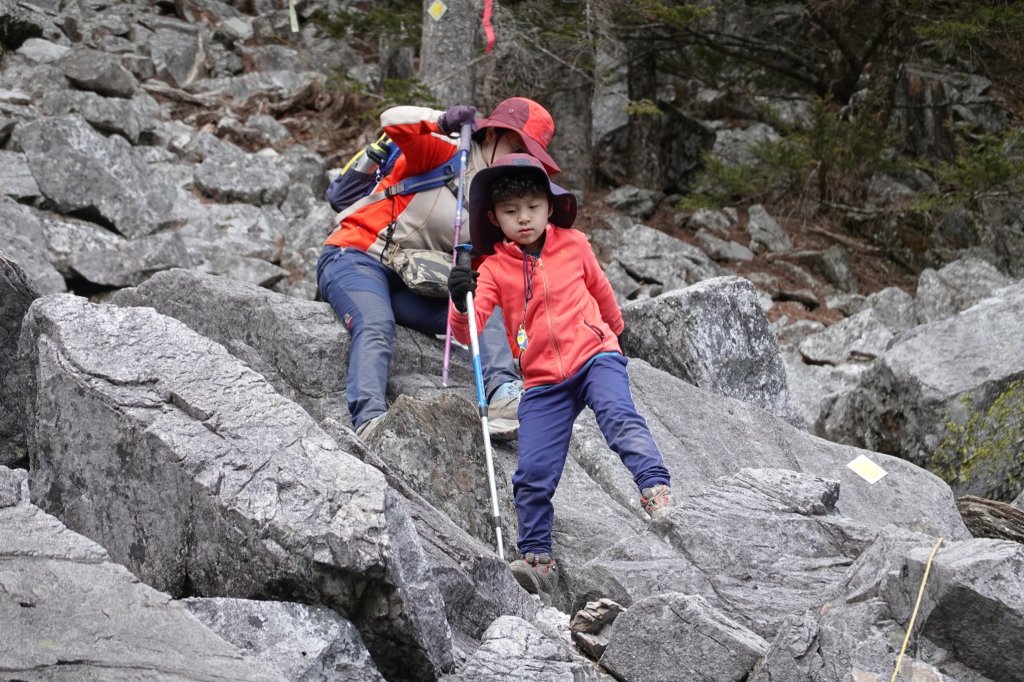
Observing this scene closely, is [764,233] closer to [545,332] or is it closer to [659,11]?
[659,11]

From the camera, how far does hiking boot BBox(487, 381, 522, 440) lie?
706 cm

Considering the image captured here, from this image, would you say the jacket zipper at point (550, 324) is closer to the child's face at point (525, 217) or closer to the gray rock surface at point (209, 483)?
the child's face at point (525, 217)

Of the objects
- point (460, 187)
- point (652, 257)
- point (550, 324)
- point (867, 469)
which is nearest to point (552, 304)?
point (550, 324)

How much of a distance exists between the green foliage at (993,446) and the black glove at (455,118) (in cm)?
468

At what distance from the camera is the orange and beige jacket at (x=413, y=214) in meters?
7.75

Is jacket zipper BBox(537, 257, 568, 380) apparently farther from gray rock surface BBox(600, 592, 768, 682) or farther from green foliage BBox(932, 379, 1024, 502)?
green foliage BBox(932, 379, 1024, 502)

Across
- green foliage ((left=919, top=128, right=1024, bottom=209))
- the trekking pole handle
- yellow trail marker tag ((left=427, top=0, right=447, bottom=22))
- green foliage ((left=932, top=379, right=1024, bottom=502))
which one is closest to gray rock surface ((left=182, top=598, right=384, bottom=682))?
the trekking pole handle

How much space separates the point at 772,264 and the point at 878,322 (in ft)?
9.86

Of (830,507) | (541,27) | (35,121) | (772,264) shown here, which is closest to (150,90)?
(35,121)

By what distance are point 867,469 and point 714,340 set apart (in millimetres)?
1655

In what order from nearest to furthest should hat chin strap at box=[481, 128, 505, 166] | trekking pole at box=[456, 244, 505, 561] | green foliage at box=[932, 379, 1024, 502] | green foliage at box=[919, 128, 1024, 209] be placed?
trekking pole at box=[456, 244, 505, 561] → hat chin strap at box=[481, 128, 505, 166] → green foliage at box=[932, 379, 1024, 502] → green foliage at box=[919, 128, 1024, 209]

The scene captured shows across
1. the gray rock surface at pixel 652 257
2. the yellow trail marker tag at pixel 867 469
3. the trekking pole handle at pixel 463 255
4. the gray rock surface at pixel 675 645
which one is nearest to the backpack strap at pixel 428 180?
the trekking pole handle at pixel 463 255

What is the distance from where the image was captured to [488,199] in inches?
263

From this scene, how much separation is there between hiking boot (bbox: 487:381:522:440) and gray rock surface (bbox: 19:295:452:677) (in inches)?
105
